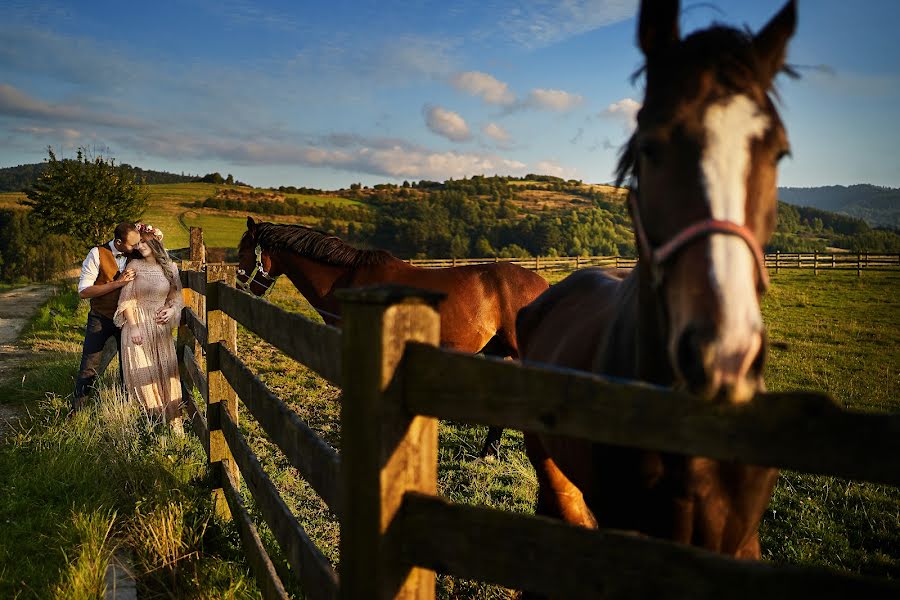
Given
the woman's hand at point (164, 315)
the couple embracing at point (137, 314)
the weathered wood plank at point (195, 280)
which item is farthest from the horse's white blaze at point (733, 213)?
the woman's hand at point (164, 315)

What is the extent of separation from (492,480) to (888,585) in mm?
4323

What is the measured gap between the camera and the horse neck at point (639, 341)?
1790 mm

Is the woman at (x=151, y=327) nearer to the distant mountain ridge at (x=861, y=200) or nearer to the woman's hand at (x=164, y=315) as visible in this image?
the woman's hand at (x=164, y=315)

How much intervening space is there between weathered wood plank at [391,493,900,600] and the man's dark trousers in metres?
5.60

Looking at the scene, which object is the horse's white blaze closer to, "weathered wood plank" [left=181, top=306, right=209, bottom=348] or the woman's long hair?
"weathered wood plank" [left=181, top=306, right=209, bottom=348]

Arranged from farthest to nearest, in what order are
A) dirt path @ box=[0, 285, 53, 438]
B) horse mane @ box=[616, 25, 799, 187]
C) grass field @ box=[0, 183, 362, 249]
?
grass field @ box=[0, 183, 362, 249], dirt path @ box=[0, 285, 53, 438], horse mane @ box=[616, 25, 799, 187]

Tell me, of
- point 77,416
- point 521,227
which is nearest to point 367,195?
point 521,227

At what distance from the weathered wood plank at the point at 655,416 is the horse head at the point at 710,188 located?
2.9 inches

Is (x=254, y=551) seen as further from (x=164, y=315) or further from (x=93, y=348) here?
(x=93, y=348)

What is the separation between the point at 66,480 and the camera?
393 centimetres

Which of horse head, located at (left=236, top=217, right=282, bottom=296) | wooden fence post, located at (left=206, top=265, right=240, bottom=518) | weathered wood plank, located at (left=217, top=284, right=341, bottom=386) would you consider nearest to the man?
horse head, located at (left=236, top=217, right=282, bottom=296)

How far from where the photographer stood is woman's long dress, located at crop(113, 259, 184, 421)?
559 centimetres

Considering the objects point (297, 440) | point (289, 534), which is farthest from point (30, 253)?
point (297, 440)

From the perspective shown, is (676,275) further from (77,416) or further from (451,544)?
(77,416)
